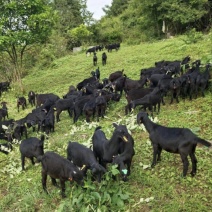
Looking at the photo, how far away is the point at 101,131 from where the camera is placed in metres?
7.24

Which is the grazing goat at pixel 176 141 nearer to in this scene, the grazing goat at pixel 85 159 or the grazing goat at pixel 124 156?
the grazing goat at pixel 124 156

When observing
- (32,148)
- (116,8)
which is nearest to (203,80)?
(32,148)

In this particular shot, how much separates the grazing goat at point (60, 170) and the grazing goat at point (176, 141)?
1808 mm

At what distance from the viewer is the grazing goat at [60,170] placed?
18.6 feet

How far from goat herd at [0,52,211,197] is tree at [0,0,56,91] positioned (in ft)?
13.1

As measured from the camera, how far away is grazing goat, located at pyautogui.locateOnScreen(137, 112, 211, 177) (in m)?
5.72

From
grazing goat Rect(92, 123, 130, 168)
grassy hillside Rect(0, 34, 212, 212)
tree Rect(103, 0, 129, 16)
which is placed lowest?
grassy hillside Rect(0, 34, 212, 212)

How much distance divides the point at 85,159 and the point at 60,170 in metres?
0.55

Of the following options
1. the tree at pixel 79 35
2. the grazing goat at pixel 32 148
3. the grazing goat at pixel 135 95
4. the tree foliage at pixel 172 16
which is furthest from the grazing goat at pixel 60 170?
the tree at pixel 79 35

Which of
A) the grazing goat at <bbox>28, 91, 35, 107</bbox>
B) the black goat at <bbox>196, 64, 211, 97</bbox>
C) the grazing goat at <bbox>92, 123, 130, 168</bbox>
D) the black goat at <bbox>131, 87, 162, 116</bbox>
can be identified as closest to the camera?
the grazing goat at <bbox>92, 123, 130, 168</bbox>

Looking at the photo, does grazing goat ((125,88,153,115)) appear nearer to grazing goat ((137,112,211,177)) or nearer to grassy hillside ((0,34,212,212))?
grassy hillside ((0,34,212,212))

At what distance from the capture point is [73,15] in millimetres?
48125

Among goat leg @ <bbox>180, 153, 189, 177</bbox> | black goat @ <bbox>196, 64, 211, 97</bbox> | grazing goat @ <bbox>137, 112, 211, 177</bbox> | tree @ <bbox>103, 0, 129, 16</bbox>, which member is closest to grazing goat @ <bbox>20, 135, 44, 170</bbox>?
grazing goat @ <bbox>137, 112, 211, 177</bbox>

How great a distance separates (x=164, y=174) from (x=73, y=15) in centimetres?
4525
